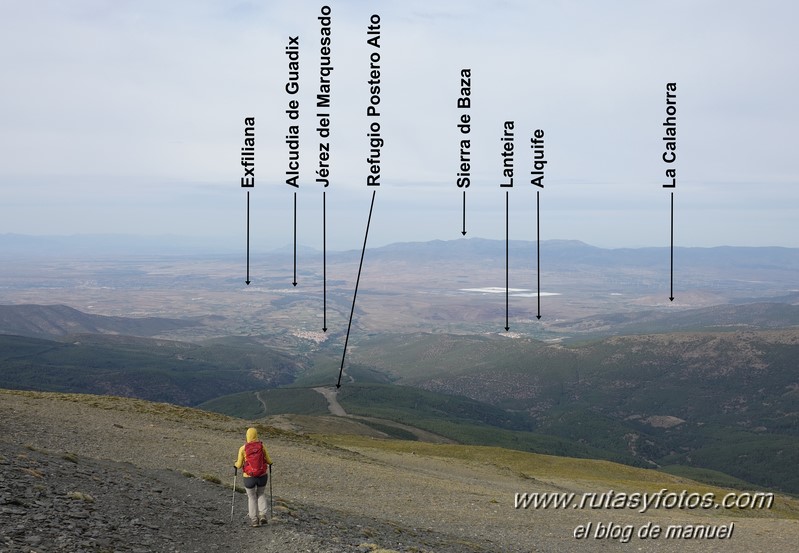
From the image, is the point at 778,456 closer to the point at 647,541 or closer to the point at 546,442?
the point at 546,442

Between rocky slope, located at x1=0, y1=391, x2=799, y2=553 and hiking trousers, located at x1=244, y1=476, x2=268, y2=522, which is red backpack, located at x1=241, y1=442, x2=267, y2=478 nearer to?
hiking trousers, located at x1=244, y1=476, x2=268, y2=522

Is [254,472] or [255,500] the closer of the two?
[254,472]

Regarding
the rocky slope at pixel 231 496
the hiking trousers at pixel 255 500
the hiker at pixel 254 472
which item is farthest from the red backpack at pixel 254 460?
the rocky slope at pixel 231 496

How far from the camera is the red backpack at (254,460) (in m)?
20.7

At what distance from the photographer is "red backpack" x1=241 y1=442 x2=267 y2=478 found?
2067 cm

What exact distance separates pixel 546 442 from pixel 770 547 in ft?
512

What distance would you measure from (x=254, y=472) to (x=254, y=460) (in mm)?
373

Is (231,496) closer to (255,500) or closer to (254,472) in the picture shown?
(255,500)

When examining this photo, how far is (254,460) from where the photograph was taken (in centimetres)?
2078

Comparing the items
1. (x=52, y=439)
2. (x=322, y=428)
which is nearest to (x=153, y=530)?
(x=52, y=439)

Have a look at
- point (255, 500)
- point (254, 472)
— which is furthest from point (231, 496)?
point (254, 472)

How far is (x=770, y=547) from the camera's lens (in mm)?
33344

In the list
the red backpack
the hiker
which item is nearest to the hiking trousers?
the hiker

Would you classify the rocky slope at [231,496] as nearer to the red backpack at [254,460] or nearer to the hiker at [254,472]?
the hiker at [254,472]
